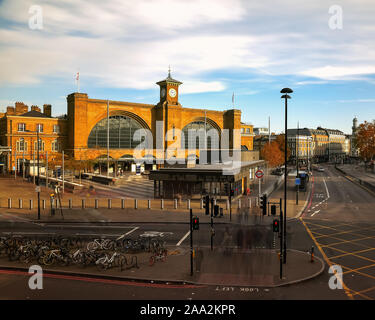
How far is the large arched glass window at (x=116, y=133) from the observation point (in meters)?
68.1

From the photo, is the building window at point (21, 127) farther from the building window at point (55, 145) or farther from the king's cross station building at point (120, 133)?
the building window at point (55, 145)

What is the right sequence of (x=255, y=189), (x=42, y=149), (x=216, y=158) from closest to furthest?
1. (x=255, y=189)
2. (x=42, y=149)
3. (x=216, y=158)

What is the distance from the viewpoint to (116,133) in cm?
7138

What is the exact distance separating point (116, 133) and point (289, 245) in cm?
5619

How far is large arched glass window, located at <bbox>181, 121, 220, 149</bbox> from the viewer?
80938 mm

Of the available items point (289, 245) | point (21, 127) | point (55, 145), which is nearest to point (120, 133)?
point (55, 145)

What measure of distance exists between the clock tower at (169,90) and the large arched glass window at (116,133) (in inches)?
338
